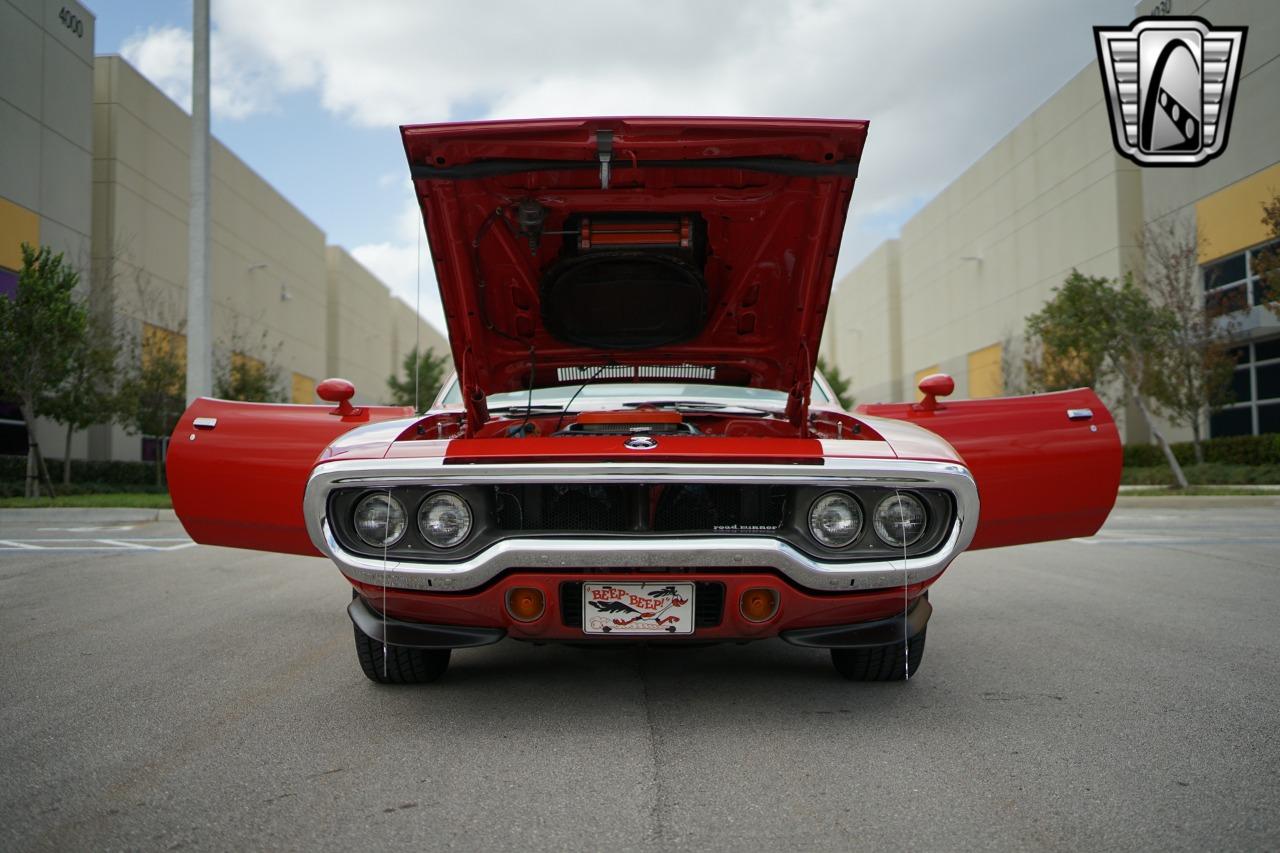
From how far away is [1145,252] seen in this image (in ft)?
69.9

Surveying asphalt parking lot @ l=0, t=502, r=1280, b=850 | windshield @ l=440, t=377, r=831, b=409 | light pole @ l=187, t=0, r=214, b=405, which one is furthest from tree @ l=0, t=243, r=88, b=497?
windshield @ l=440, t=377, r=831, b=409

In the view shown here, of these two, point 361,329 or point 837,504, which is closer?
point 837,504

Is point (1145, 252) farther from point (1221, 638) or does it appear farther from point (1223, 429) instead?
point (1221, 638)

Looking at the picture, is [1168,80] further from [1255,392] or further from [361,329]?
[361,329]

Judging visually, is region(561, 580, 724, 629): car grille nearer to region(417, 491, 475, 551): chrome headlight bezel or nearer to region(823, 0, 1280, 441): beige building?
region(417, 491, 475, 551): chrome headlight bezel

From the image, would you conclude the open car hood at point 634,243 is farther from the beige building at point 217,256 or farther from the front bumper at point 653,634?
the beige building at point 217,256

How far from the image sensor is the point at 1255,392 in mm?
21422

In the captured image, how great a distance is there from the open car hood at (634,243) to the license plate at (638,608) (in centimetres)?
127

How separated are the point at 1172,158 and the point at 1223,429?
6.55 m

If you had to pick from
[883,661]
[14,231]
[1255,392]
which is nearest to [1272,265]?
[1255,392]

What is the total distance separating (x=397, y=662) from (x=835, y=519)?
1556 millimetres

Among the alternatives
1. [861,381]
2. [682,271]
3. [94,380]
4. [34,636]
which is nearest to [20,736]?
[34,636]

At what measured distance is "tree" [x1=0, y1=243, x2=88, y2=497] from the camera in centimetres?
1520

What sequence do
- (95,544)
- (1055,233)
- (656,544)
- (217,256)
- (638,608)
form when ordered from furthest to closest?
(217,256) → (1055,233) → (95,544) → (638,608) → (656,544)
